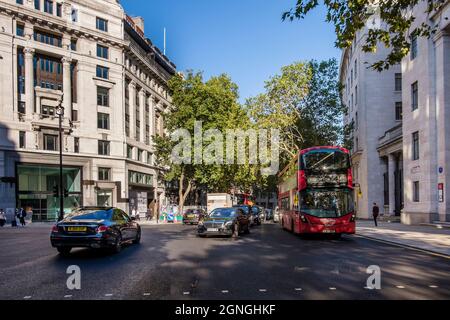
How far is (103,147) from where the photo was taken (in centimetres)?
4412

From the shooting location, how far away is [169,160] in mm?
48531

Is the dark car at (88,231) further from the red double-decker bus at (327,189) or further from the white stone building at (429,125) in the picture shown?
the white stone building at (429,125)

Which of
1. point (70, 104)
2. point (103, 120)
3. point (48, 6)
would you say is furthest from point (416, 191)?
point (48, 6)

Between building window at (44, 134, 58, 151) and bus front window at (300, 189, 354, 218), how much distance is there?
99.9ft

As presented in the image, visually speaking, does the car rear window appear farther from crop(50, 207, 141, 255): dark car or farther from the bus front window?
the bus front window

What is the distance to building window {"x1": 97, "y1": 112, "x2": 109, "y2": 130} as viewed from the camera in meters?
44.2

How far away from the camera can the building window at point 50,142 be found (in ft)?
131

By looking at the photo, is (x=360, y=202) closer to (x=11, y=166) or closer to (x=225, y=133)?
(x=225, y=133)

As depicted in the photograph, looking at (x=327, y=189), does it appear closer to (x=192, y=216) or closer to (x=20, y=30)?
(x=192, y=216)

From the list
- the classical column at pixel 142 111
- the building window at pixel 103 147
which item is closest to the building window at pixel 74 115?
the building window at pixel 103 147

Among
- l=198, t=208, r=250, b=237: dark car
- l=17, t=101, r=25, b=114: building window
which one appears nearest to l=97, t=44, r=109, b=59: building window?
l=17, t=101, r=25, b=114: building window

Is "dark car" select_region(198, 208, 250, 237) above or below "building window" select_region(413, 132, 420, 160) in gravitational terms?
below
